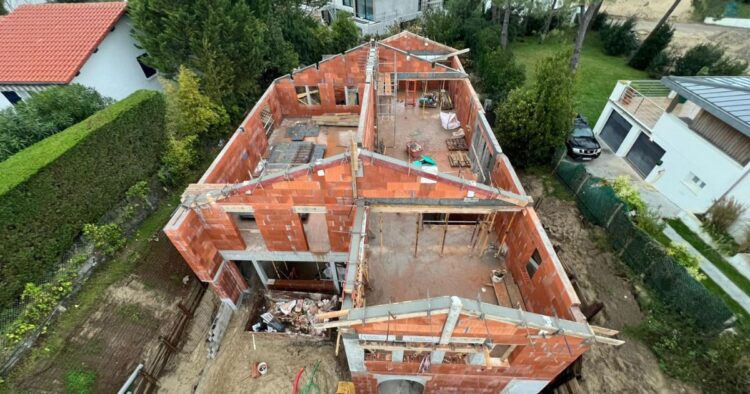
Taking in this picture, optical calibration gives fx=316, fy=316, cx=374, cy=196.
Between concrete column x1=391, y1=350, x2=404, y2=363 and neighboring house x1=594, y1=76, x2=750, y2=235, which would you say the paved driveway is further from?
concrete column x1=391, y1=350, x2=404, y2=363

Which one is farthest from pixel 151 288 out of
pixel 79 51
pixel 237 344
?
pixel 79 51

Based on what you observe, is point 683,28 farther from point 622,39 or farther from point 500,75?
point 500,75

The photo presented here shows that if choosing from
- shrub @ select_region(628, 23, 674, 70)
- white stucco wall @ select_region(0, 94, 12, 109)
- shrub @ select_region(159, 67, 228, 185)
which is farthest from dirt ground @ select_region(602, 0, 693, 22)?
white stucco wall @ select_region(0, 94, 12, 109)

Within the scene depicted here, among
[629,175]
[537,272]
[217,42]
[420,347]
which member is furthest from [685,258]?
[217,42]

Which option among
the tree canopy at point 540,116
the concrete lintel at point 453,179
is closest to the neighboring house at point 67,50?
the concrete lintel at point 453,179

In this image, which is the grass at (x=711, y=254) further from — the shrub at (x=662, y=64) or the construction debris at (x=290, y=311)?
the shrub at (x=662, y=64)

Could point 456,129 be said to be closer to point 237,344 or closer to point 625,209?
point 625,209

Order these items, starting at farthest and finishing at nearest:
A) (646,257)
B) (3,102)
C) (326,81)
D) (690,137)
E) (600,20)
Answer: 1. (600,20)
2. (326,81)
3. (3,102)
4. (690,137)
5. (646,257)
